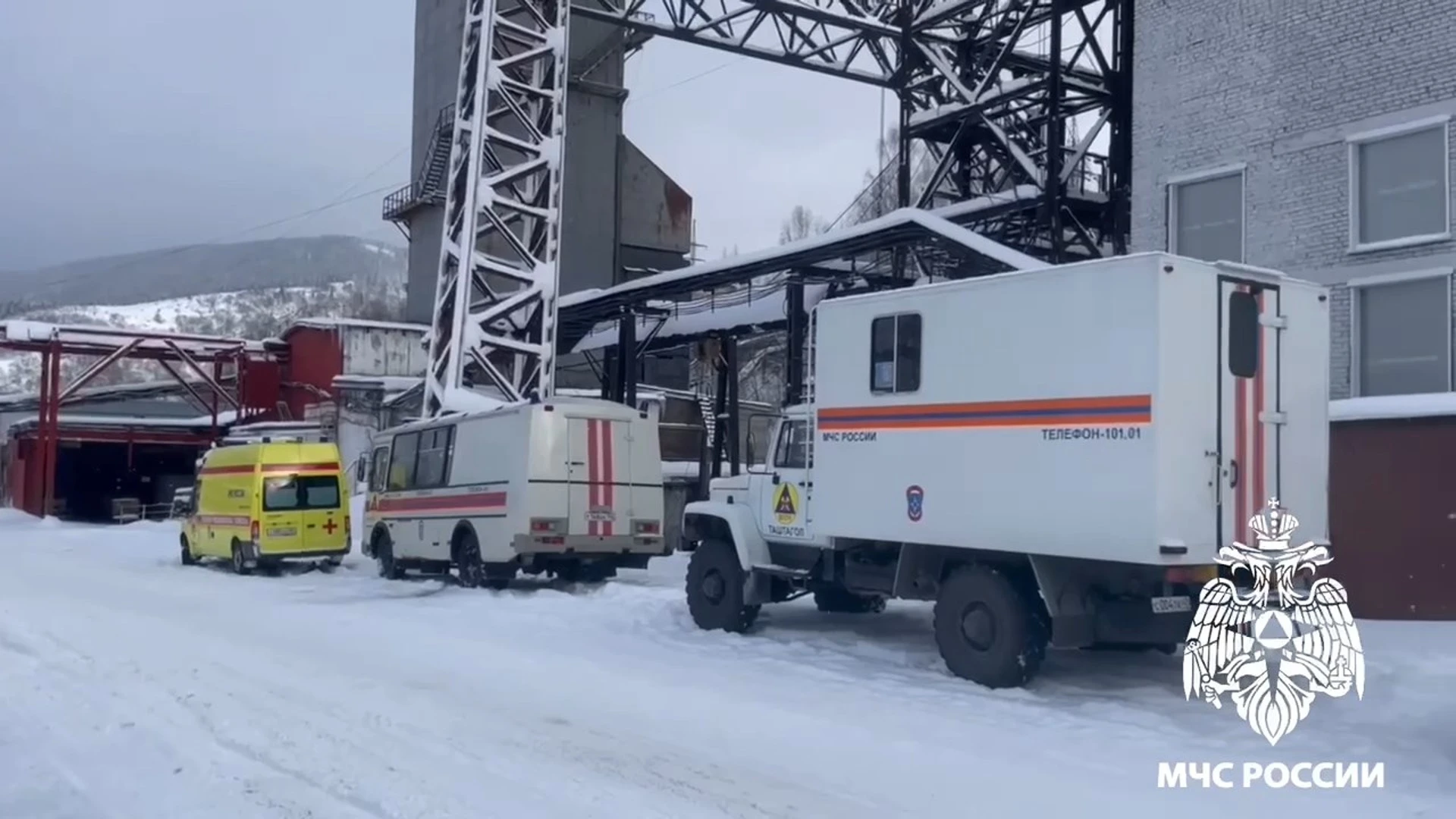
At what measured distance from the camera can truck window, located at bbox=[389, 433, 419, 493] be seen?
23047 mm

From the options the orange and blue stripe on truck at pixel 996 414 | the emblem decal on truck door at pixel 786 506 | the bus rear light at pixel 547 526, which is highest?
the orange and blue stripe on truck at pixel 996 414

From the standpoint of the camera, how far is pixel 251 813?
24.3 feet

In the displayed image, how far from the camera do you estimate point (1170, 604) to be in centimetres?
1085

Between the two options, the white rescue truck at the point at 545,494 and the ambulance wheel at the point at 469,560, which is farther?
the ambulance wheel at the point at 469,560

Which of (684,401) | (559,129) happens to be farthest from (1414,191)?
(684,401)

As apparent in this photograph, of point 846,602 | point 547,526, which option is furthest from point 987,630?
point 547,526

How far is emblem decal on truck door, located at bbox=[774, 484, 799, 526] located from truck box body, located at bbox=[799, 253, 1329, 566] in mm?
1426

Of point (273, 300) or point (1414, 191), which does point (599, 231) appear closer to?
point (1414, 191)

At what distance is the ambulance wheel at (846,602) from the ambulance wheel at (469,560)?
611 cm

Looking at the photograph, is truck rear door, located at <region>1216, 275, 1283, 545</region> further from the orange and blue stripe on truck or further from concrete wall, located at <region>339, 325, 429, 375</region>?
concrete wall, located at <region>339, 325, 429, 375</region>

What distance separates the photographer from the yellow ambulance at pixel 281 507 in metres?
25.0

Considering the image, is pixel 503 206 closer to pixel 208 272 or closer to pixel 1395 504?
pixel 1395 504

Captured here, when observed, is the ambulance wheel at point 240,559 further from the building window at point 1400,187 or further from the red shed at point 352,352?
the red shed at point 352,352

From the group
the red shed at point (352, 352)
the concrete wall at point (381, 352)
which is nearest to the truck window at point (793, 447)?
the red shed at point (352, 352)
